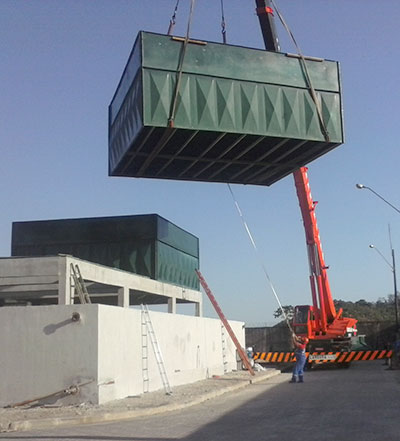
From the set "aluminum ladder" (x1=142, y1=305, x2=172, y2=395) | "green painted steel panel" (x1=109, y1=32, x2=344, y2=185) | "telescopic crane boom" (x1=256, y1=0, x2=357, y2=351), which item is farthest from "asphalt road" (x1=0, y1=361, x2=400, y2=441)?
"telescopic crane boom" (x1=256, y1=0, x2=357, y2=351)

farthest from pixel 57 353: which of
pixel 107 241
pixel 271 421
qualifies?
pixel 107 241

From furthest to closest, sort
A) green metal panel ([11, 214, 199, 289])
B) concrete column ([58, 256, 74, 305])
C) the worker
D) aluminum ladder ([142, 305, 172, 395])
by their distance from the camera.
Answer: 1. green metal panel ([11, 214, 199, 289])
2. concrete column ([58, 256, 74, 305])
3. the worker
4. aluminum ladder ([142, 305, 172, 395])

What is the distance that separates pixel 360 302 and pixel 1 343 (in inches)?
3899

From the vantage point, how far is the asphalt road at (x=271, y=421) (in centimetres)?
1022

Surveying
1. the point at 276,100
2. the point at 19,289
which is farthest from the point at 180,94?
the point at 19,289

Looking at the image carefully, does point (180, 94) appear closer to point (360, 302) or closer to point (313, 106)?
point (313, 106)

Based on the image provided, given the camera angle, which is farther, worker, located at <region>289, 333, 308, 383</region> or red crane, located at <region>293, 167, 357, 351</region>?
red crane, located at <region>293, 167, 357, 351</region>

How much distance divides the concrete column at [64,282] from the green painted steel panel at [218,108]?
5982 mm

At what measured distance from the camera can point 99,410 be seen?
13.2m

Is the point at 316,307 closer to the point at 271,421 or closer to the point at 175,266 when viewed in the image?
the point at 175,266

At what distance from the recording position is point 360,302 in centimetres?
10738

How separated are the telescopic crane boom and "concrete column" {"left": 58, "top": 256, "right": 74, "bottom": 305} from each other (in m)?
10.4

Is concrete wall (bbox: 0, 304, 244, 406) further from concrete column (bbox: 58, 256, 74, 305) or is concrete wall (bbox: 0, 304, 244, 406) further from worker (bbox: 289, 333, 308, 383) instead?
concrete column (bbox: 58, 256, 74, 305)

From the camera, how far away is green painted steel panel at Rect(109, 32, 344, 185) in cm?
1535
